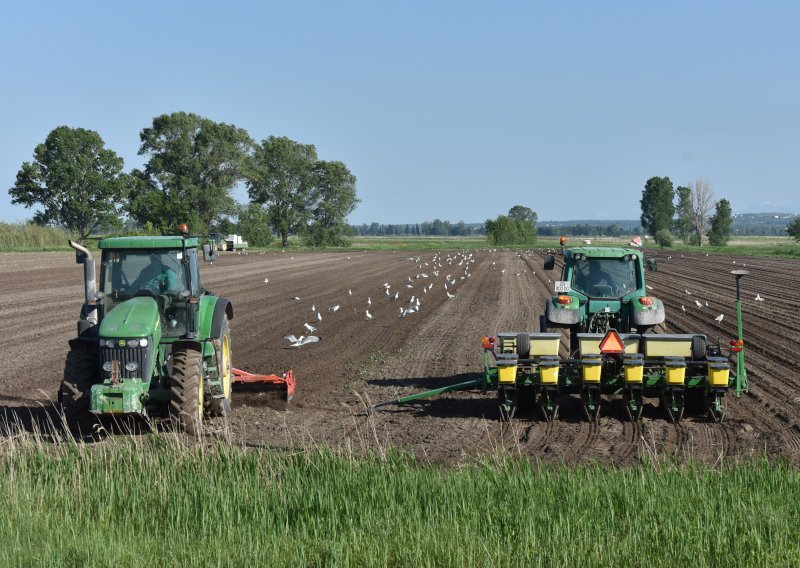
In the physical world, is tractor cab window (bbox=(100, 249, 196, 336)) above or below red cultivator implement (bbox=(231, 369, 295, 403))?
above

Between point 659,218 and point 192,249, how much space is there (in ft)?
425

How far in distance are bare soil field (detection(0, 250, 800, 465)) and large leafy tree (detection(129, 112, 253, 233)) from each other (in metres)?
41.2

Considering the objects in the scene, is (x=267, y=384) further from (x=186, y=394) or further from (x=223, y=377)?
(x=186, y=394)

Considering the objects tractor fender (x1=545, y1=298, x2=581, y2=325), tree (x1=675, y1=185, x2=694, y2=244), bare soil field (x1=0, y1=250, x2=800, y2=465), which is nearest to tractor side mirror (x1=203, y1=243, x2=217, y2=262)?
bare soil field (x1=0, y1=250, x2=800, y2=465)

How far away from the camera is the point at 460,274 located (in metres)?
45.9

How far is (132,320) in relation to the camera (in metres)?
10.8

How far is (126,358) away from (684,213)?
13288cm

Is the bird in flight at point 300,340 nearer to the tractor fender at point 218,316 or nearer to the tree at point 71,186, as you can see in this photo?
the tractor fender at point 218,316

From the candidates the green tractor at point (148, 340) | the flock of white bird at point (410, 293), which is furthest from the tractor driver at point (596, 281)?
the flock of white bird at point (410, 293)

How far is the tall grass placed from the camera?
2534 inches

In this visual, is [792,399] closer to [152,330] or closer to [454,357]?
[454,357]

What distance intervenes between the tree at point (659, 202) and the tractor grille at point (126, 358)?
129793 mm

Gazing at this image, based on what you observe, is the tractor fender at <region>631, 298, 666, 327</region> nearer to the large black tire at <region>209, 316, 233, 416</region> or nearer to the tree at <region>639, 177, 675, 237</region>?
the large black tire at <region>209, 316, 233, 416</region>

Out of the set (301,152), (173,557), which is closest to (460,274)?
(173,557)
